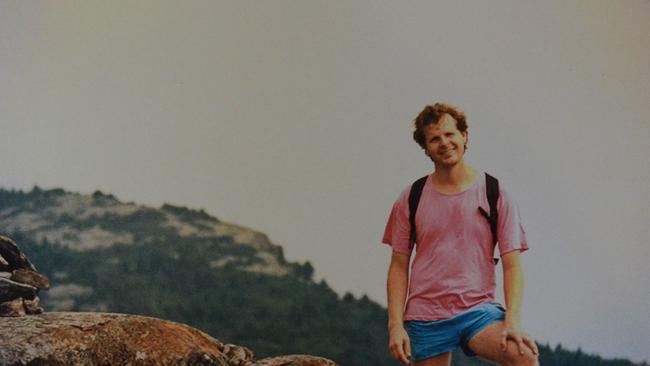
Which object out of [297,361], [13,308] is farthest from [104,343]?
[297,361]

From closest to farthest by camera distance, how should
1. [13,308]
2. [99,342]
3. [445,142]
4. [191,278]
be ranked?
[445,142], [99,342], [13,308], [191,278]

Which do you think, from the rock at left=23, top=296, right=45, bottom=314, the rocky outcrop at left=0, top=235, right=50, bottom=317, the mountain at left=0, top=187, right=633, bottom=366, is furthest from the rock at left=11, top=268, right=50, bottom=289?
the mountain at left=0, top=187, right=633, bottom=366

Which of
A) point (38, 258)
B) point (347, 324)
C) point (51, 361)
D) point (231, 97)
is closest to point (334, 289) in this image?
point (347, 324)

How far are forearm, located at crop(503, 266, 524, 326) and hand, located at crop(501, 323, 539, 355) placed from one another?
0.14 feet

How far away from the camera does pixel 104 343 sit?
17.9 feet

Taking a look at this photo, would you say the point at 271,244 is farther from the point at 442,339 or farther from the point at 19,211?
the point at 442,339

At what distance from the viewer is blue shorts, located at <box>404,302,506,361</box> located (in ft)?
12.3

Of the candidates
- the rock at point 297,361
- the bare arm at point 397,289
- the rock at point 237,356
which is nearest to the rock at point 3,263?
the rock at point 237,356

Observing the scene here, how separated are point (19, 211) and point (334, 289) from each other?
4.56 m

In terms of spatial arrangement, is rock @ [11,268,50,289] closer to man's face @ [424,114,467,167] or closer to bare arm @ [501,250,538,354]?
man's face @ [424,114,467,167]

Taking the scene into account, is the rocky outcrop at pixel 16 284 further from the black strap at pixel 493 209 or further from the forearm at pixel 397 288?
the black strap at pixel 493 209

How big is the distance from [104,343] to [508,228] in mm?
2989

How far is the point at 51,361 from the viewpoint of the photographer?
5.18m

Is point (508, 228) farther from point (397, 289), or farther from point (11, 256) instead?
point (11, 256)
